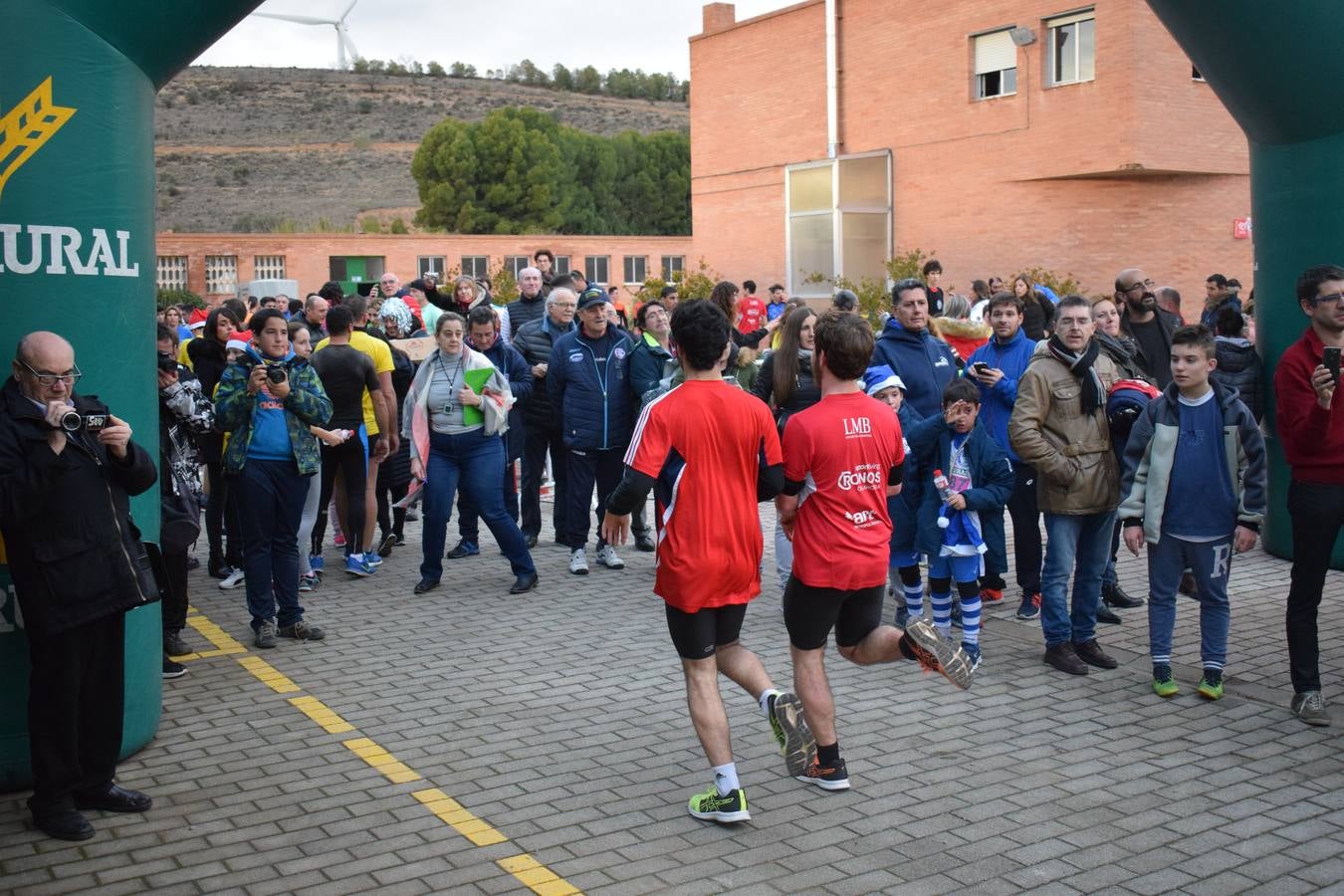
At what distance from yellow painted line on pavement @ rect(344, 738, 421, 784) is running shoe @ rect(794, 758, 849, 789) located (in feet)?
5.59

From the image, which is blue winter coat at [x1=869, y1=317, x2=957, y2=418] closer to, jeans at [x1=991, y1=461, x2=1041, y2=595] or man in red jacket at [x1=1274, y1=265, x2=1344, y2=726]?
jeans at [x1=991, y1=461, x2=1041, y2=595]

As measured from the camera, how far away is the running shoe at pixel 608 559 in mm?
10422

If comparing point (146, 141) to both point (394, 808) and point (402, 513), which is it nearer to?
point (394, 808)

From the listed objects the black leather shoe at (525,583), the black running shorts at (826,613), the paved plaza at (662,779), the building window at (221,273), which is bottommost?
the paved plaza at (662,779)

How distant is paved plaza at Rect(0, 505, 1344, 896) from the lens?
4.80 metres

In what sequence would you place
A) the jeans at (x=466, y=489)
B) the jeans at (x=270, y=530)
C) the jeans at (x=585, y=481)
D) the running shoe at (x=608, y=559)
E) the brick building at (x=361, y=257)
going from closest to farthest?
the jeans at (x=270, y=530)
the jeans at (x=466, y=489)
the jeans at (x=585, y=481)
the running shoe at (x=608, y=559)
the brick building at (x=361, y=257)

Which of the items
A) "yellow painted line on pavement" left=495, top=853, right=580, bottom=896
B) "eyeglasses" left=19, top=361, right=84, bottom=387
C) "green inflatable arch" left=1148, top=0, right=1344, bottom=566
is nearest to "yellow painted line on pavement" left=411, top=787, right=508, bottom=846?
"yellow painted line on pavement" left=495, top=853, right=580, bottom=896

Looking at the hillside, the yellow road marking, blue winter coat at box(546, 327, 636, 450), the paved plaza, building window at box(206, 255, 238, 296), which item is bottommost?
the paved plaza

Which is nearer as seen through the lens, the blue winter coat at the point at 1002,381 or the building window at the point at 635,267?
the blue winter coat at the point at 1002,381

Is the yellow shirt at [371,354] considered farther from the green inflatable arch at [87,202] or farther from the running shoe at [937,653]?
the running shoe at [937,653]

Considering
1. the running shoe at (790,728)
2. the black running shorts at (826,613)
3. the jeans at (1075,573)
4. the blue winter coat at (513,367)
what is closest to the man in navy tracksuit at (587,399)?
the blue winter coat at (513,367)

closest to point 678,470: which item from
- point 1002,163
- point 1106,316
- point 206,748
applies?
point 206,748

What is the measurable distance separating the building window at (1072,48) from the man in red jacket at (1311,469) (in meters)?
25.2

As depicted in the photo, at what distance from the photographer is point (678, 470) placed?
→ 211 inches
